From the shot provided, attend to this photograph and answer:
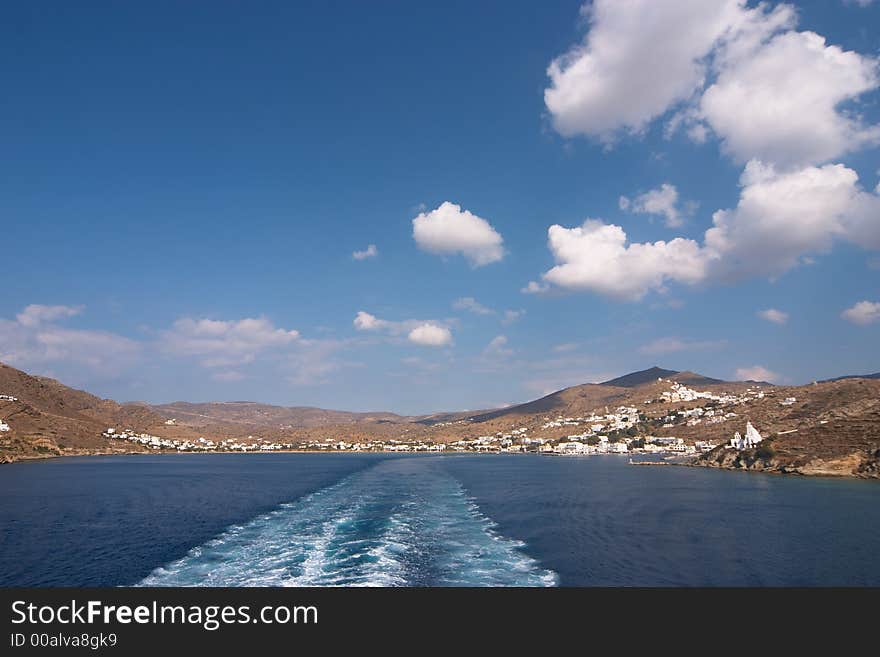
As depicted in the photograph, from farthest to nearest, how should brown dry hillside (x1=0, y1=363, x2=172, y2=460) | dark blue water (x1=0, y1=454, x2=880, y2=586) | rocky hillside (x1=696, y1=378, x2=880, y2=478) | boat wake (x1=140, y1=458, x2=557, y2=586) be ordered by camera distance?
brown dry hillside (x1=0, y1=363, x2=172, y2=460), rocky hillside (x1=696, y1=378, x2=880, y2=478), dark blue water (x1=0, y1=454, x2=880, y2=586), boat wake (x1=140, y1=458, x2=557, y2=586)

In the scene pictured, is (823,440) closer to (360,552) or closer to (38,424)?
(360,552)

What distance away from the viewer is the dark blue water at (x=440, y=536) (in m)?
27.4

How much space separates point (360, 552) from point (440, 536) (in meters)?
7.97

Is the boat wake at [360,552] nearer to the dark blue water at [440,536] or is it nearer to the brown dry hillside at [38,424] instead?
the dark blue water at [440,536]

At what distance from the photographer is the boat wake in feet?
86.4

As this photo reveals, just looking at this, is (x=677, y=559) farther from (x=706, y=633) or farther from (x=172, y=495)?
(x=172, y=495)

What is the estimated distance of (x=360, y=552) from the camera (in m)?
31.6

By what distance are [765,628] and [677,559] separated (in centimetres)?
1949

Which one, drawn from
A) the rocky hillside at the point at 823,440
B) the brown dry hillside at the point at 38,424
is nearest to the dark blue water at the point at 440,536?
the rocky hillside at the point at 823,440

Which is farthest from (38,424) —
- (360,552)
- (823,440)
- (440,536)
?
(823,440)

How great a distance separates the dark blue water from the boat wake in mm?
159

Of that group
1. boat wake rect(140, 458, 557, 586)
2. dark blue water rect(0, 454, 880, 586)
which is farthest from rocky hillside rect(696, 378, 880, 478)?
boat wake rect(140, 458, 557, 586)

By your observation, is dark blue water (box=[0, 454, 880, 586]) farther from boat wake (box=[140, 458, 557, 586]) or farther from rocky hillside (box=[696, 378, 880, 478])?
rocky hillside (box=[696, 378, 880, 478])

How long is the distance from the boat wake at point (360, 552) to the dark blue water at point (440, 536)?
0.16 meters
